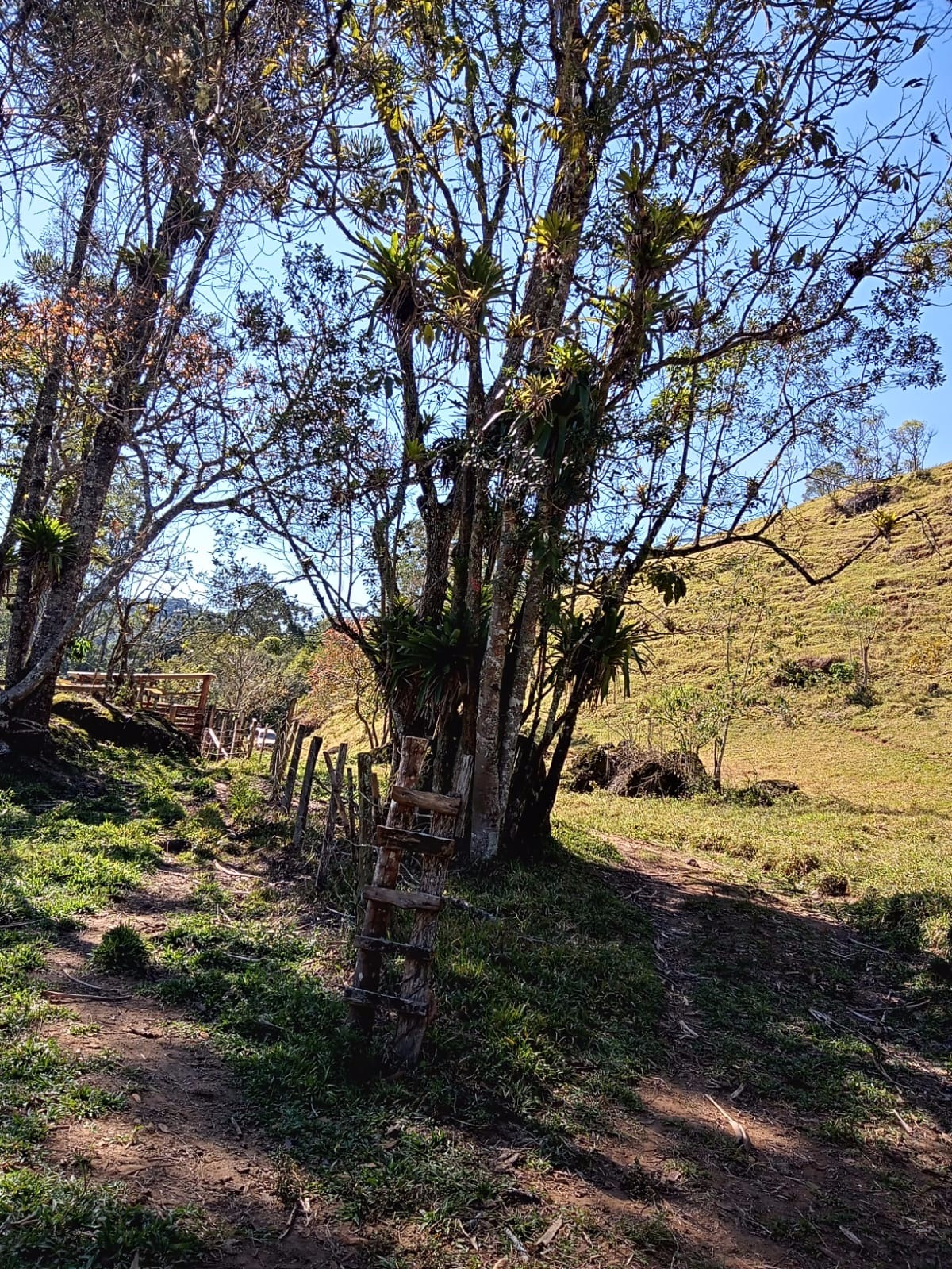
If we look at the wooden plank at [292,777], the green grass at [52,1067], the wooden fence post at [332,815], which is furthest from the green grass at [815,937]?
the wooden plank at [292,777]

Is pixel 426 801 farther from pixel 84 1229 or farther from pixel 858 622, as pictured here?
pixel 858 622

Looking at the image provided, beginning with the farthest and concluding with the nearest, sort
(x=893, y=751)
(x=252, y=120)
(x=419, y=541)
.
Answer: (x=893, y=751), (x=419, y=541), (x=252, y=120)

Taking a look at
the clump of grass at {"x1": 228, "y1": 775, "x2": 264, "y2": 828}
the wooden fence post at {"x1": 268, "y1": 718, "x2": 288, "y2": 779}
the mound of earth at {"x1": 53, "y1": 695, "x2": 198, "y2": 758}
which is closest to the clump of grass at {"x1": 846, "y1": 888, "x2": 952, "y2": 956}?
the clump of grass at {"x1": 228, "y1": 775, "x2": 264, "y2": 828}

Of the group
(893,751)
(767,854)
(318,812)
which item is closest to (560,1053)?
(318,812)

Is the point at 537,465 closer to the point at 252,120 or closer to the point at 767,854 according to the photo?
the point at 252,120

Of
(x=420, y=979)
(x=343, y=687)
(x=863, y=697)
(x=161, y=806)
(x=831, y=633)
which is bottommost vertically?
(x=420, y=979)

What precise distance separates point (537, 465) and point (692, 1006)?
15.2 ft

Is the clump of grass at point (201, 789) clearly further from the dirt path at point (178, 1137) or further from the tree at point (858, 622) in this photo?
the tree at point (858, 622)

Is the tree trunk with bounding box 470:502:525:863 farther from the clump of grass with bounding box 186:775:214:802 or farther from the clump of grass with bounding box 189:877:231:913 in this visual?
the clump of grass with bounding box 186:775:214:802

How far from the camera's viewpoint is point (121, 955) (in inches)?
198

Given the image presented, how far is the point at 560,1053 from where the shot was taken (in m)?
4.84

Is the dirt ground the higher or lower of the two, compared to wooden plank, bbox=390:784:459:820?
lower

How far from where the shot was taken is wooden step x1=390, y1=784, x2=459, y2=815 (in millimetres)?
4438

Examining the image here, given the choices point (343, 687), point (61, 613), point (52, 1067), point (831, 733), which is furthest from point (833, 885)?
point (343, 687)
